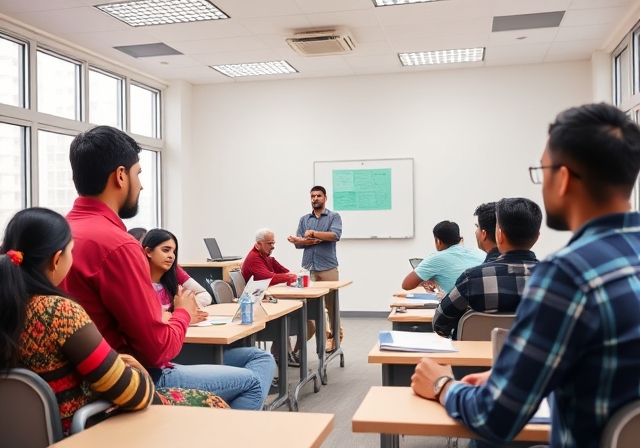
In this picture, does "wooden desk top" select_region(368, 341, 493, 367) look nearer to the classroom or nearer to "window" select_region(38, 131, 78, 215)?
the classroom

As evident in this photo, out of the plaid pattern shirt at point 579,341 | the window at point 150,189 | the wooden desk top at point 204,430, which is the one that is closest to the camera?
the plaid pattern shirt at point 579,341

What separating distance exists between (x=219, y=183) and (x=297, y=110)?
152cm

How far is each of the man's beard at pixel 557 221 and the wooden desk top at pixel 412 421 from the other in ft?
1.52

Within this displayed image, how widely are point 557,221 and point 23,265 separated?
1.31 metres

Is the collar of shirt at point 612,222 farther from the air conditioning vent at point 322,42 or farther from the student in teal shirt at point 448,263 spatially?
the air conditioning vent at point 322,42

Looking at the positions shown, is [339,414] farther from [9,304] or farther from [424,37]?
[424,37]

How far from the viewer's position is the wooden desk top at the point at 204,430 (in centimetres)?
141

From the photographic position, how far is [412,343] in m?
2.30

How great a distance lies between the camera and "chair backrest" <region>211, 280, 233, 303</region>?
4.69 m

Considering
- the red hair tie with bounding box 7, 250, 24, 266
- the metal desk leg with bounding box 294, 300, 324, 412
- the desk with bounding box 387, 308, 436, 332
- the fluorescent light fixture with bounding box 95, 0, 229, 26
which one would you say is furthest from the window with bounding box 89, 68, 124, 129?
the red hair tie with bounding box 7, 250, 24, 266

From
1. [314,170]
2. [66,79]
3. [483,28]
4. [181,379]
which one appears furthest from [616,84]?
[181,379]

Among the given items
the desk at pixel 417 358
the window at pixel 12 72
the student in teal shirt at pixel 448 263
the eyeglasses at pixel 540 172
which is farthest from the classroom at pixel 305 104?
the eyeglasses at pixel 540 172

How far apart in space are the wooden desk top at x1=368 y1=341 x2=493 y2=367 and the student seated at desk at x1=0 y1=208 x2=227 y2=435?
83 centimetres

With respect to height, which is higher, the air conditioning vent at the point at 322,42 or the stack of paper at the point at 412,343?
the air conditioning vent at the point at 322,42
